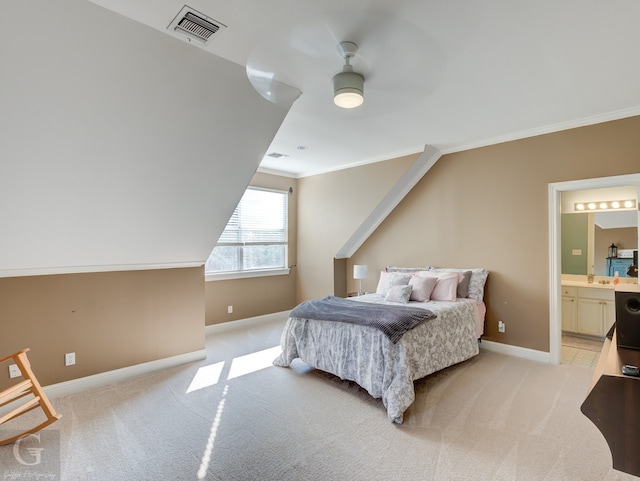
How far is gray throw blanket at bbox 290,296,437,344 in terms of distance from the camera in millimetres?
2844

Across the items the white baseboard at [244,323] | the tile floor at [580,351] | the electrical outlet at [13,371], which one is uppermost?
the electrical outlet at [13,371]

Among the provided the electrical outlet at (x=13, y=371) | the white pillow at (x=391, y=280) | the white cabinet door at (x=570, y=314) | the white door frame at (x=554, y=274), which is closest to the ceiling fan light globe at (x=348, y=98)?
the white pillow at (x=391, y=280)

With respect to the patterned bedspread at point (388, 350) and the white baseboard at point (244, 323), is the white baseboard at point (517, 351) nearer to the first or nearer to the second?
the patterned bedspread at point (388, 350)

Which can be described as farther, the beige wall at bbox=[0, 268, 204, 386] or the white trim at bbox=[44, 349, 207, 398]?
the white trim at bbox=[44, 349, 207, 398]

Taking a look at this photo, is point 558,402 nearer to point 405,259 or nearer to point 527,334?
point 527,334

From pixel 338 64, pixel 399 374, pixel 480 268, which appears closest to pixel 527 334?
pixel 480 268

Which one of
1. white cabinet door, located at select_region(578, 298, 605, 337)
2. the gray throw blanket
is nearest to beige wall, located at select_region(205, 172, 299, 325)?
the gray throw blanket

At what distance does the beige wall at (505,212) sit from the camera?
11.4 feet

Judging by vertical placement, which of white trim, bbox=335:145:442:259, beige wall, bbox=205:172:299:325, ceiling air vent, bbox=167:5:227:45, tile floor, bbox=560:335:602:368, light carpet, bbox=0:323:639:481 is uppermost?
ceiling air vent, bbox=167:5:227:45

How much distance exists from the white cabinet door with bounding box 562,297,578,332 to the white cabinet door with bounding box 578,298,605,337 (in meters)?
0.05

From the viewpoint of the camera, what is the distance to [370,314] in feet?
10.3

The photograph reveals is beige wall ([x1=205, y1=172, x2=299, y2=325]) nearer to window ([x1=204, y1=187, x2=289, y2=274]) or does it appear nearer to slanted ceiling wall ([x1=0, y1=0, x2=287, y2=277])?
window ([x1=204, y1=187, x2=289, y2=274])

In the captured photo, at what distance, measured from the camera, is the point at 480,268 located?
422 centimetres

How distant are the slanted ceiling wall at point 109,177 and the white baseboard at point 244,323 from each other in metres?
1.08
